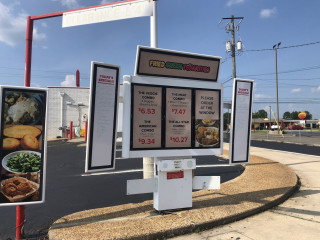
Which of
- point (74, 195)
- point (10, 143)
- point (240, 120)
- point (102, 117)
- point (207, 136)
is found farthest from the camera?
point (74, 195)

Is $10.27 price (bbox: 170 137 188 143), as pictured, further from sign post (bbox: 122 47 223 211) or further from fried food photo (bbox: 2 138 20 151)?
fried food photo (bbox: 2 138 20 151)

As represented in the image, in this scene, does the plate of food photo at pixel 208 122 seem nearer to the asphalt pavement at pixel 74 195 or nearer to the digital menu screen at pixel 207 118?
the digital menu screen at pixel 207 118

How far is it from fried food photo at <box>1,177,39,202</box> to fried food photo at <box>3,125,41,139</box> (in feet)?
2.10

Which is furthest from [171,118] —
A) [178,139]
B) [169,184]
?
[169,184]

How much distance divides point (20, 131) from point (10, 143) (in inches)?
8.2

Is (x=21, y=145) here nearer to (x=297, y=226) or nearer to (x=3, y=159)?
(x=3, y=159)

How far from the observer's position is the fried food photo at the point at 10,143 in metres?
3.35

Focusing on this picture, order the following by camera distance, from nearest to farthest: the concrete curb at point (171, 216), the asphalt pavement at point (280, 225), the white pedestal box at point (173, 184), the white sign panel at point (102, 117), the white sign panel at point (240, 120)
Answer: the concrete curb at point (171, 216) → the asphalt pavement at point (280, 225) → the white sign panel at point (102, 117) → the white pedestal box at point (173, 184) → the white sign panel at point (240, 120)

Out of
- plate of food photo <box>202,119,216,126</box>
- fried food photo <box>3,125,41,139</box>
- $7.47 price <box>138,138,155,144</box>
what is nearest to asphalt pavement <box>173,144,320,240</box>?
$7.47 price <box>138,138,155,144</box>

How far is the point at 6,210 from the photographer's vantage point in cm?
492

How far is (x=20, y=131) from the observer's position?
3428 mm

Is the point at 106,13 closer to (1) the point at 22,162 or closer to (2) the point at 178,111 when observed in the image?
(2) the point at 178,111

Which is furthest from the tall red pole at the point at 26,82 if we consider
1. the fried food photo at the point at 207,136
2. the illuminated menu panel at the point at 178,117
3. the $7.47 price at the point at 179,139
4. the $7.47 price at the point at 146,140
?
the fried food photo at the point at 207,136

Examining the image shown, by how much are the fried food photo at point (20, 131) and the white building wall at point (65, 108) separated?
27083mm
